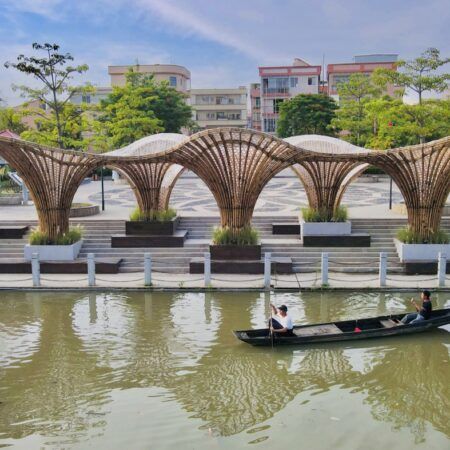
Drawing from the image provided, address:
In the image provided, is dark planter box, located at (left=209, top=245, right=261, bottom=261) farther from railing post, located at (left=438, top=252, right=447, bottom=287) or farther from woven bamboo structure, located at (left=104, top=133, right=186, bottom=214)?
railing post, located at (left=438, top=252, right=447, bottom=287)

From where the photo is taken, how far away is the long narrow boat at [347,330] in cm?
1117

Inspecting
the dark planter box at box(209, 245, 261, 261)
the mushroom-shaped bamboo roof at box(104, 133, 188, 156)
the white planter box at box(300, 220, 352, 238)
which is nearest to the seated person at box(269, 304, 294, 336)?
the dark planter box at box(209, 245, 261, 261)

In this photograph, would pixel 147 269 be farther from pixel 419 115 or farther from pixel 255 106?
pixel 255 106

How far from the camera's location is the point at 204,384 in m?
9.59

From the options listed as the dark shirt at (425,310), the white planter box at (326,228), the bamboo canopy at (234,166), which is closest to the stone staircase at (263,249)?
the white planter box at (326,228)

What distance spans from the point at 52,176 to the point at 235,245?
21.1ft

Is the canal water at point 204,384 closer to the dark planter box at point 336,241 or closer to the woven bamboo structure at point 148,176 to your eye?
the dark planter box at point 336,241

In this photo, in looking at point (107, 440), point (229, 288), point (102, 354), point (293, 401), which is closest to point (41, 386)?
point (102, 354)

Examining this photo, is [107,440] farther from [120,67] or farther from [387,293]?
[120,67]

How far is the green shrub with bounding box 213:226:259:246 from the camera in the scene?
18.3m

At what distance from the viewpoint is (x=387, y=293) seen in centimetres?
1532

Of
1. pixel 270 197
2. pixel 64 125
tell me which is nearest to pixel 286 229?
pixel 270 197

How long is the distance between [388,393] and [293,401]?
5.54 ft

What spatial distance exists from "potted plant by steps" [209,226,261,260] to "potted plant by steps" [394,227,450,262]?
4.73m
